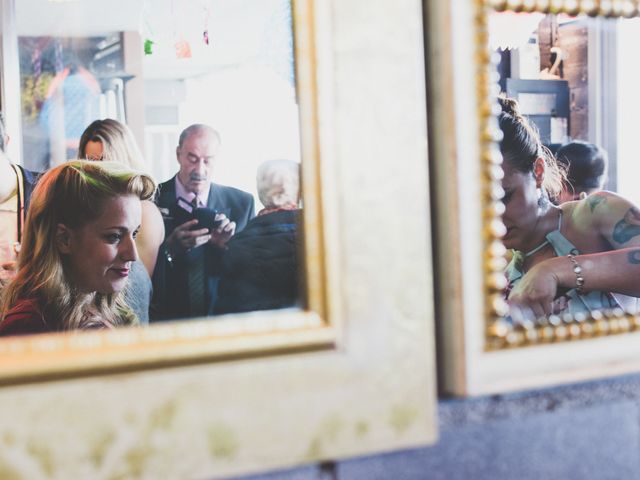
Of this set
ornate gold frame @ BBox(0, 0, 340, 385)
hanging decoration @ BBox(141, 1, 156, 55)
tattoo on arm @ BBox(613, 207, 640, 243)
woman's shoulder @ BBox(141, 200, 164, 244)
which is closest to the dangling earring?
tattoo on arm @ BBox(613, 207, 640, 243)

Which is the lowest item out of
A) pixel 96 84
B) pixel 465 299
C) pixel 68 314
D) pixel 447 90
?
pixel 68 314

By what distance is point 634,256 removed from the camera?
0.91m

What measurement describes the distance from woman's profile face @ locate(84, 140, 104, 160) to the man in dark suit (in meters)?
0.20

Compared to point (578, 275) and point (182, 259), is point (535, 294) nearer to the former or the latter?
point (578, 275)

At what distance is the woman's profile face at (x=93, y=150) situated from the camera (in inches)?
69.2

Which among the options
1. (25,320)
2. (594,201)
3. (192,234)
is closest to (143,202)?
(192,234)

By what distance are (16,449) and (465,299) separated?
0.29 metres

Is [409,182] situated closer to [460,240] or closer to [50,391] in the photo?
[460,240]

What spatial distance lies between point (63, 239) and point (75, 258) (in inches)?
2.1

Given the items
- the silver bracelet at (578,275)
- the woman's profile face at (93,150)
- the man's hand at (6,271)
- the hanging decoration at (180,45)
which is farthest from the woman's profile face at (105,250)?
the silver bracelet at (578,275)

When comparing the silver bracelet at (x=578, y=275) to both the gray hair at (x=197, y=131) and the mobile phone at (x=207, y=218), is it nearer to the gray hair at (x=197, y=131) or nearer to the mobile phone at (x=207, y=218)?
the mobile phone at (x=207, y=218)

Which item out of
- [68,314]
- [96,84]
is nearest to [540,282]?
[68,314]

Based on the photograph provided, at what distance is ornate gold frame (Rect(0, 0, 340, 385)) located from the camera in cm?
35

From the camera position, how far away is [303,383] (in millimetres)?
387
